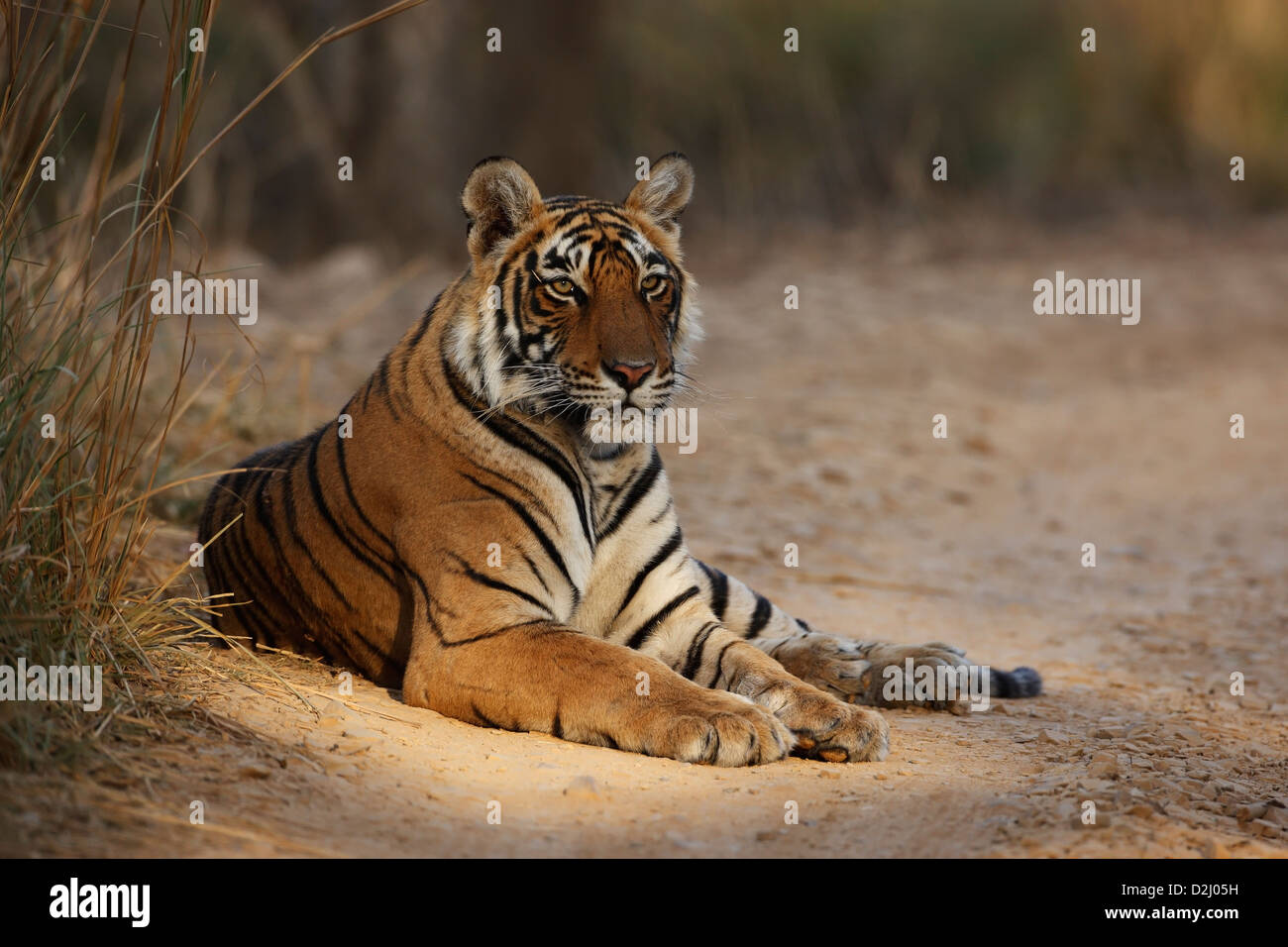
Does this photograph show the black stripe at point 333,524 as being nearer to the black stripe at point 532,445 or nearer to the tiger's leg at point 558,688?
the tiger's leg at point 558,688

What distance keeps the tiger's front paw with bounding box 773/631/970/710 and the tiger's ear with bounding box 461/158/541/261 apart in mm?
1556

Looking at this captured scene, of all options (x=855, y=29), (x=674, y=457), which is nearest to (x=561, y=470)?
(x=674, y=457)

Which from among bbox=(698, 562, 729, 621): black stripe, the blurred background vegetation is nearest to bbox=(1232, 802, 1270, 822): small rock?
bbox=(698, 562, 729, 621): black stripe

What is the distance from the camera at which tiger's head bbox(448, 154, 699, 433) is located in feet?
12.5

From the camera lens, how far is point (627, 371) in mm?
3742

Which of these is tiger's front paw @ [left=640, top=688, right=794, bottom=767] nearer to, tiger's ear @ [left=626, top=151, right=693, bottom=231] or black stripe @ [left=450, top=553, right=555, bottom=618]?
black stripe @ [left=450, top=553, right=555, bottom=618]

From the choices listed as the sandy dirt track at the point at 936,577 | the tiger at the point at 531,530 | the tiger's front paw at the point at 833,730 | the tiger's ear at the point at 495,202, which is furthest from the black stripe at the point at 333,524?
the tiger's front paw at the point at 833,730

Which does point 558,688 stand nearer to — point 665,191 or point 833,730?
point 833,730

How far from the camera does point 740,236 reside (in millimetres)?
14227

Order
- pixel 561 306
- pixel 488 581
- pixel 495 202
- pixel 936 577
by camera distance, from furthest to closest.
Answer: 1. pixel 936 577
2. pixel 495 202
3. pixel 561 306
4. pixel 488 581

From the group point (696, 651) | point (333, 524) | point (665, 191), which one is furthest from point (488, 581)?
point (665, 191)

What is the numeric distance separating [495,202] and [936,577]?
322 cm

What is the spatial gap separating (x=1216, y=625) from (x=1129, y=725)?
1.99 meters

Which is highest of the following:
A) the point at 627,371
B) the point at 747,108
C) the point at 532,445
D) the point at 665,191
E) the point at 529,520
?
the point at 747,108
